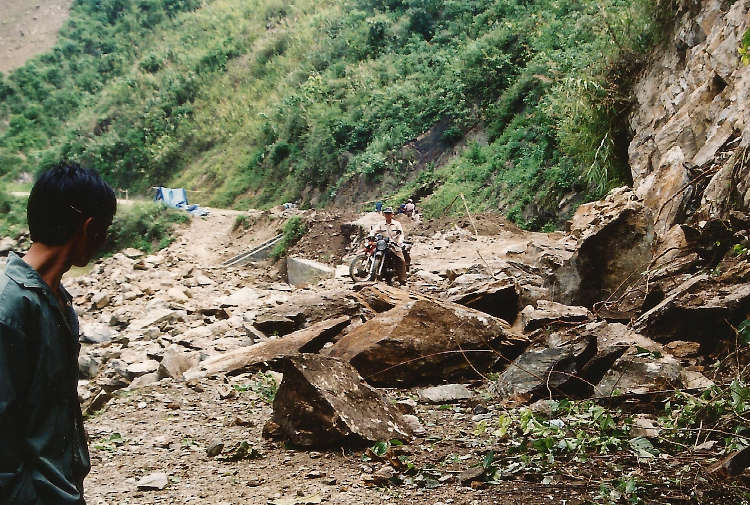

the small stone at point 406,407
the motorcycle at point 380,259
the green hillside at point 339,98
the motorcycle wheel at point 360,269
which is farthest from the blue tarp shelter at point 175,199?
the small stone at point 406,407

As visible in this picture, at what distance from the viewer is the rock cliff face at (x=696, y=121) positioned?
576 cm

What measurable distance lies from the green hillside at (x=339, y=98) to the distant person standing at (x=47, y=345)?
34.9ft

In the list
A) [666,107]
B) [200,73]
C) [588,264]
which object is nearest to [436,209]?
[666,107]

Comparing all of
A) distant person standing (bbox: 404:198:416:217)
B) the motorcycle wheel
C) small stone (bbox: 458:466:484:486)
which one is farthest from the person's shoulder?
distant person standing (bbox: 404:198:416:217)

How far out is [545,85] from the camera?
58.2 ft

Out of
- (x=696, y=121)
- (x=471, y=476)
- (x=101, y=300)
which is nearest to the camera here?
(x=471, y=476)

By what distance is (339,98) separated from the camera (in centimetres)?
2683

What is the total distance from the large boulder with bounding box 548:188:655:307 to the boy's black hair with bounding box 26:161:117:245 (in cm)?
491

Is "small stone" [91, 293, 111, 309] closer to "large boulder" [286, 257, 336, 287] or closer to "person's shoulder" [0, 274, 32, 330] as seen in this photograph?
"large boulder" [286, 257, 336, 287]

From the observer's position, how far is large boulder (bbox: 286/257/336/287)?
41.4 ft

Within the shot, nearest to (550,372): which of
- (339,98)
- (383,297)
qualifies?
(383,297)

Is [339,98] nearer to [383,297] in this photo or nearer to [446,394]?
[383,297]

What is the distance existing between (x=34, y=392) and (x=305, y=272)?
40.0ft

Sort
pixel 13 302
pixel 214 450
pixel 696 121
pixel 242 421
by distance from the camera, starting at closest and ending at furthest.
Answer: pixel 13 302, pixel 214 450, pixel 242 421, pixel 696 121
